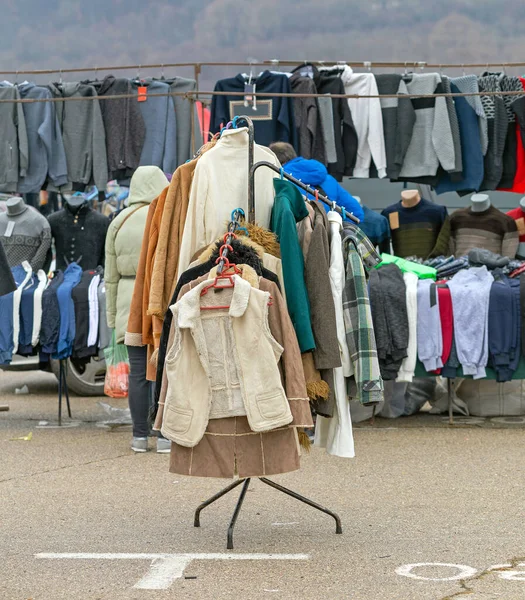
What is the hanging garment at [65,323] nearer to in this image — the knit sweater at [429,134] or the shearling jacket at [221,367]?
the knit sweater at [429,134]

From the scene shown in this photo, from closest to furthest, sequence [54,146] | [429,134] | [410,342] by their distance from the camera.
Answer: [410,342], [429,134], [54,146]

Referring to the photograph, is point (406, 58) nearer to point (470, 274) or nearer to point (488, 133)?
point (488, 133)

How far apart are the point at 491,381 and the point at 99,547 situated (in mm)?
4939

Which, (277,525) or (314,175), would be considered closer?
(277,525)

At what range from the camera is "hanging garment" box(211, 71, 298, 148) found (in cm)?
1097

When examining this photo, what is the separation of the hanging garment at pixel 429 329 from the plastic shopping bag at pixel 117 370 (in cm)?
236

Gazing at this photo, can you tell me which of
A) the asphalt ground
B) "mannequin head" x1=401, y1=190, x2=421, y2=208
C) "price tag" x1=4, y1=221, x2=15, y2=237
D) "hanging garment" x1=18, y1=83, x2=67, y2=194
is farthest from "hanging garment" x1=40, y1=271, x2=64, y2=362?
"mannequin head" x1=401, y1=190, x2=421, y2=208

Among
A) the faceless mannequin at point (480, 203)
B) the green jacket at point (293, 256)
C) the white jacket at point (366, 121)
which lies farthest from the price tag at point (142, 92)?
the green jacket at point (293, 256)

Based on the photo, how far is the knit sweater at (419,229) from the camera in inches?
418

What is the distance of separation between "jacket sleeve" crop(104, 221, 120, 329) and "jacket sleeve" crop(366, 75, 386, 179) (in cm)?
350

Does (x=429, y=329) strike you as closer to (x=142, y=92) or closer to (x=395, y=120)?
(x=395, y=120)

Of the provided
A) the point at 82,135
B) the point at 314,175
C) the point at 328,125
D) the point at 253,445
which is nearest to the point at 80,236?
the point at 82,135

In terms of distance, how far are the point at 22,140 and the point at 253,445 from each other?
7.00 meters

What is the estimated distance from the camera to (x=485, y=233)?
10414mm
